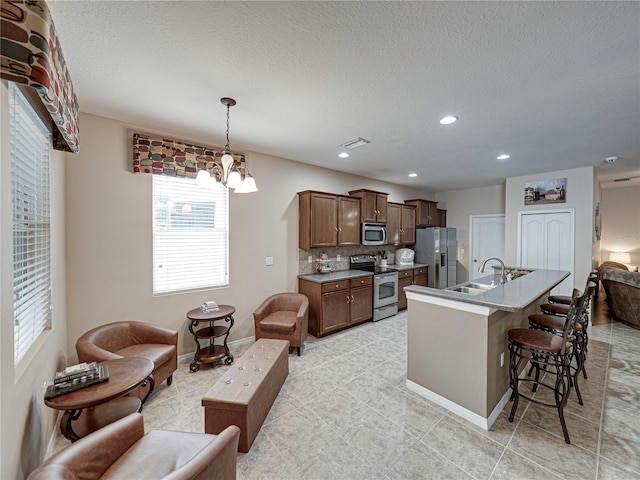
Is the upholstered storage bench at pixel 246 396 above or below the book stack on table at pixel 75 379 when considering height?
below

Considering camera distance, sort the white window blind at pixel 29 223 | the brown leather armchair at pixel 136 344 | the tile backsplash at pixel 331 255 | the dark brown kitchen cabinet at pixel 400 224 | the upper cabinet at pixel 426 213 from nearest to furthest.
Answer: the white window blind at pixel 29 223, the brown leather armchair at pixel 136 344, the tile backsplash at pixel 331 255, the dark brown kitchen cabinet at pixel 400 224, the upper cabinet at pixel 426 213

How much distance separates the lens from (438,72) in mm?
1917

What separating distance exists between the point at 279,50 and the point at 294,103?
2.27 feet

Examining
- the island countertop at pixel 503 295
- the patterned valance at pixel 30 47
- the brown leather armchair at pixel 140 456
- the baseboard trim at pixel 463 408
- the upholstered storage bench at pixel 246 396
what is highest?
the patterned valance at pixel 30 47

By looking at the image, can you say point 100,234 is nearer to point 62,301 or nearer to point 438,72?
point 62,301

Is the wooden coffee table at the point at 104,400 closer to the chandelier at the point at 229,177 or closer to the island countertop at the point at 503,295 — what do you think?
the chandelier at the point at 229,177

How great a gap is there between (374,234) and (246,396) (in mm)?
3912

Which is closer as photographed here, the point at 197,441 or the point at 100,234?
the point at 197,441

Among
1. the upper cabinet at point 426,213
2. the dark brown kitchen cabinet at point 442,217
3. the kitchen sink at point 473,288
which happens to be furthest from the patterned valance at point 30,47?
the dark brown kitchen cabinet at point 442,217

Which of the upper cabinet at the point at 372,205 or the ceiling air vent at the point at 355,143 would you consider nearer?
the ceiling air vent at the point at 355,143

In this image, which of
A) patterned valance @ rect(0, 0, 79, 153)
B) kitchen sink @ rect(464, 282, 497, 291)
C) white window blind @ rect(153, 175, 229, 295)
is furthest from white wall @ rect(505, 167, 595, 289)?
patterned valance @ rect(0, 0, 79, 153)

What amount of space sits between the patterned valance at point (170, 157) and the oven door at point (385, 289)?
3179 mm

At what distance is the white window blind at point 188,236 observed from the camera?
310 centimetres

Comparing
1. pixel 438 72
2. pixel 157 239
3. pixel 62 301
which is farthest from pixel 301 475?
pixel 438 72
